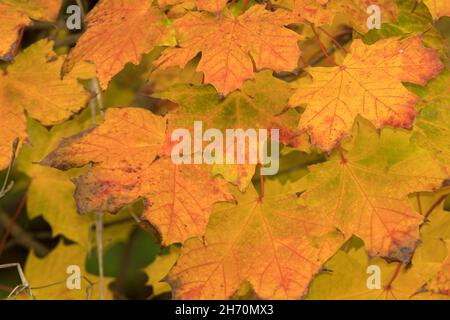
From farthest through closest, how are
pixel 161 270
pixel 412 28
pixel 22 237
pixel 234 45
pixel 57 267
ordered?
pixel 22 237 → pixel 57 267 → pixel 161 270 → pixel 412 28 → pixel 234 45

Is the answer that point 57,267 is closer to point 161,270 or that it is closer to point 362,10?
point 161,270

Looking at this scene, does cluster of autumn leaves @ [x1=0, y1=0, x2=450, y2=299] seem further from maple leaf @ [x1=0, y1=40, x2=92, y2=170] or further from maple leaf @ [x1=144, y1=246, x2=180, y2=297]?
maple leaf @ [x1=144, y1=246, x2=180, y2=297]

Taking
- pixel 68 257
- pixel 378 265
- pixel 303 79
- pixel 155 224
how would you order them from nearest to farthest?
pixel 155 224
pixel 303 79
pixel 378 265
pixel 68 257

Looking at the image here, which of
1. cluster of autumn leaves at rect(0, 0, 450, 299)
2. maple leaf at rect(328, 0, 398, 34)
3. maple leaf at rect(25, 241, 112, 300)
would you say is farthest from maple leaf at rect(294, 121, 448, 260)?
maple leaf at rect(25, 241, 112, 300)

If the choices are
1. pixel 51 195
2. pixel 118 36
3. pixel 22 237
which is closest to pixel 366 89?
pixel 118 36

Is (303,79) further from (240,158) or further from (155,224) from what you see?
(155,224)

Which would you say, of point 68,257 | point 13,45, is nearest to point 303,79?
point 13,45
